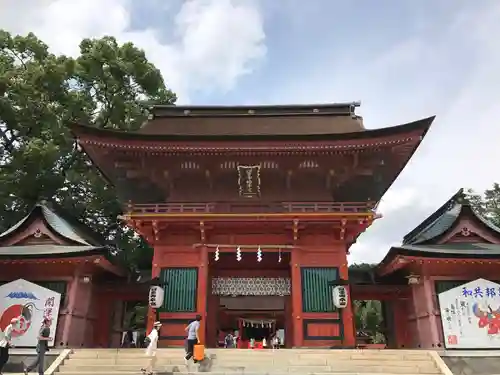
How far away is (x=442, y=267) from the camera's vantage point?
16.3m

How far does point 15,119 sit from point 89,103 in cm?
438

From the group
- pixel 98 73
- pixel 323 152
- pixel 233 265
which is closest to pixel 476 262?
pixel 323 152

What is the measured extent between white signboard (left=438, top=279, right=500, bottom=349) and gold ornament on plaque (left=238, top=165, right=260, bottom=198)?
8180mm

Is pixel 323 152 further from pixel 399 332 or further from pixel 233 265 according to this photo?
pixel 399 332

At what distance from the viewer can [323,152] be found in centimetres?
1777

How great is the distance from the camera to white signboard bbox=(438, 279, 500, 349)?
15.2m

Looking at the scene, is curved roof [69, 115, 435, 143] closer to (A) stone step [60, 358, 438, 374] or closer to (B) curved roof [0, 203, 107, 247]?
(B) curved roof [0, 203, 107, 247]

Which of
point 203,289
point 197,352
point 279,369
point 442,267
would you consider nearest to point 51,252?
point 203,289

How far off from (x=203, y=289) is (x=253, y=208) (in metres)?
3.93

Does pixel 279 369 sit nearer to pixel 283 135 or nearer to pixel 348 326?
pixel 348 326

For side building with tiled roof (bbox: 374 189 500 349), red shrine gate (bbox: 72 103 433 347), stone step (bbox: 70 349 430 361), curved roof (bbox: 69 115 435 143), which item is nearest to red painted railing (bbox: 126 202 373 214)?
red shrine gate (bbox: 72 103 433 347)

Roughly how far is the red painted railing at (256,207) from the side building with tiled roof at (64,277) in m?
2.45

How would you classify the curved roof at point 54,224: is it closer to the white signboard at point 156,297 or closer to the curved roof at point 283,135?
the white signboard at point 156,297

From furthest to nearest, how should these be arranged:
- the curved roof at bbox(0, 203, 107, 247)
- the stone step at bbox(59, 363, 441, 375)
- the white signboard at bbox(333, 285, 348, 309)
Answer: the curved roof at bbox(0, 203, 107, 247) → the white signboard at bbox(333, 285, 348, 309) → the stone step at bbox(59, 363, 441, 375)
